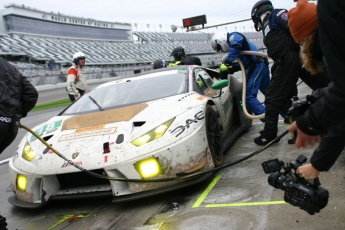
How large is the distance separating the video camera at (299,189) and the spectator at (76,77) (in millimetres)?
6478

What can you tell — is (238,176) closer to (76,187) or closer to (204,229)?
(204,229)

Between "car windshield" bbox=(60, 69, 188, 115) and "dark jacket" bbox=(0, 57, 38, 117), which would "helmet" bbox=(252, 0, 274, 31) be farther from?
"dark jacket" bbox=(0, 57, 38, 117)

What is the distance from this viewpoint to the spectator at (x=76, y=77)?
314 inches

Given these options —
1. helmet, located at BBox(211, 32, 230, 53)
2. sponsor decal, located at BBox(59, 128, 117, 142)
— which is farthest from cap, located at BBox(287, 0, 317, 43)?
helmet, located at BBox(211, 32, 230, 53)

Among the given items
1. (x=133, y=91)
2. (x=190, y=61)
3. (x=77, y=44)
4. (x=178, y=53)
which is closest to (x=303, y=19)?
(x=133, y=91)

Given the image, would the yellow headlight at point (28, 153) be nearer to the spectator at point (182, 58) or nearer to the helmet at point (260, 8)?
the helmet at point (260, 8)

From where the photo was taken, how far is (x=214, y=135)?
3867 mm

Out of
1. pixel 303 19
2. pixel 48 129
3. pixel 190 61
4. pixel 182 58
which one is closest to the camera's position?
pixel 303 19

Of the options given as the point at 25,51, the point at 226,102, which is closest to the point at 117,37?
the point at 25,51

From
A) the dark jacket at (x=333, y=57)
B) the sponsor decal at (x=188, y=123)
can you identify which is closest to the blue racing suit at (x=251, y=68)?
the sponsor decal at (x=188, y=123)

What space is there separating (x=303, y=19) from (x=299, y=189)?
935 millimetres

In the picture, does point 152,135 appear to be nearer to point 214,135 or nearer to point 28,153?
point 214,135

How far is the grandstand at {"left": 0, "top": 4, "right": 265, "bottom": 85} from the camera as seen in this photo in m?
44.2

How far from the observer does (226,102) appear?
5.00 meters
